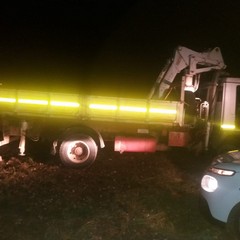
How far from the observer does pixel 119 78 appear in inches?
1428

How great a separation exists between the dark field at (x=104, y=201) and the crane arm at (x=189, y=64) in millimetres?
2151

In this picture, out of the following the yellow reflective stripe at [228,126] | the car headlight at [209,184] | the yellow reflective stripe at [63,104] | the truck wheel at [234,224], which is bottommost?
the truck wheel at [234,224]

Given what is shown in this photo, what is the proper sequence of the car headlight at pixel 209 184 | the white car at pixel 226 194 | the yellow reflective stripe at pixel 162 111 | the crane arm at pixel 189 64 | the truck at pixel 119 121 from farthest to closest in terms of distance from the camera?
1. the crane arm at pixel 189 64
2. the yellow reflective stripe at pixel 162 111
3. the truck at pixel 119 121
4. the car headlight at pixel 209 184
5. the white car at pixel 226 194

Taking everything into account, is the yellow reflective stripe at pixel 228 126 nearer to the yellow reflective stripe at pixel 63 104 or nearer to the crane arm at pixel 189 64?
the crane arm at pixel 189 64

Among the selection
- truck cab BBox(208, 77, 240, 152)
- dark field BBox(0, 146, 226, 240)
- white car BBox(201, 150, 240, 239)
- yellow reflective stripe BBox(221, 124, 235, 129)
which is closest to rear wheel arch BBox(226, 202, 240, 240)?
white car BBox(201, 150, 240, 239)

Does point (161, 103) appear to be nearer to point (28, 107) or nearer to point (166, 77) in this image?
point (166, 77)

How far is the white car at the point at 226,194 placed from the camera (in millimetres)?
5598

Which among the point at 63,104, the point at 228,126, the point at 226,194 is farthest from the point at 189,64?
the point at 226,194

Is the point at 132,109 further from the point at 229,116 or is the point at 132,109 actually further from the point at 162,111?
the point at 229,116

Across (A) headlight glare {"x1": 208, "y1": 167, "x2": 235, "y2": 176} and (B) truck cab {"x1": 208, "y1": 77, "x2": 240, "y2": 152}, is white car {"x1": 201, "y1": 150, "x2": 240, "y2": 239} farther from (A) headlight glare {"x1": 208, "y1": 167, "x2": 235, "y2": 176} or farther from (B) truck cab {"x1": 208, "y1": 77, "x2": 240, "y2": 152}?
(B) truck cab {"x1": 208, "y1": 77, "x2": 240, "y2": 152}

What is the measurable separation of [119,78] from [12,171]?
87.6ft

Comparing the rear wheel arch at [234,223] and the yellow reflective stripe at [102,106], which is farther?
the yellow reflective stripe at [102,106]

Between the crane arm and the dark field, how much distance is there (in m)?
2.15

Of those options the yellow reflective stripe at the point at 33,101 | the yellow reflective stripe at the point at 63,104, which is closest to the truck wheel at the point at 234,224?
the yellow reflective stripe at the point at 63,104
